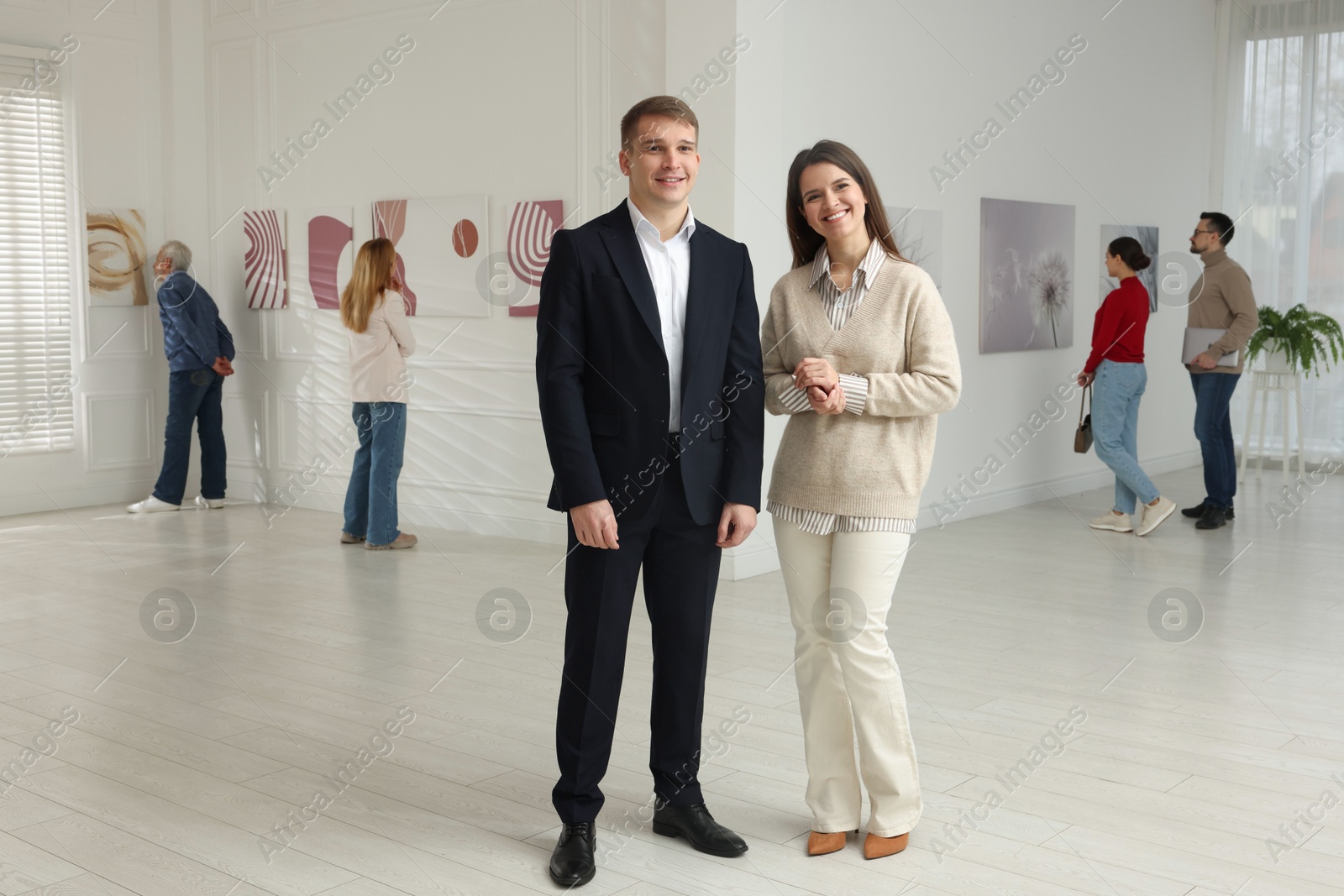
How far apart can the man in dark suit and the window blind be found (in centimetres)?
679

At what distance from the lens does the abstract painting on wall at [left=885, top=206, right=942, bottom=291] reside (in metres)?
7.16

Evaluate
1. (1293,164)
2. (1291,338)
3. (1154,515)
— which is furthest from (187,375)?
(1293,164)

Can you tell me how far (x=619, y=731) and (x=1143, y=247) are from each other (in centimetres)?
731

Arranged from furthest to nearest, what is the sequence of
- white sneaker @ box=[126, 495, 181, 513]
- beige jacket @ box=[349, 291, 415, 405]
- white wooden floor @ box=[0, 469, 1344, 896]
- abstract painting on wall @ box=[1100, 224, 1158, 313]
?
abstract painting on wall @ box=[1100, 224, 1158, 313] < white sneaker @ box=[126, 495, 181, 513] < beige jacket @ box=[349, 291, 415, 405] < white wooden floor @ box=[0, 469, 1344, 896]

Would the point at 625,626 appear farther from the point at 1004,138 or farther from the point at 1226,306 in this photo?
the point at 1004,138

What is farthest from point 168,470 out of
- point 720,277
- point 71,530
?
point 720,277

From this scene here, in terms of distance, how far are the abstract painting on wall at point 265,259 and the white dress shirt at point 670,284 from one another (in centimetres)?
613

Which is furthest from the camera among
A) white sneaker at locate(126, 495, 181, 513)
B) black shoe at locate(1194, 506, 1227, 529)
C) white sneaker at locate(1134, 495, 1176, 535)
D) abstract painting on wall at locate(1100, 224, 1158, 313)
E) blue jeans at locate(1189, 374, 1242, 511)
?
abstract painting on wall at locate(1100, 224, 1158, 313)

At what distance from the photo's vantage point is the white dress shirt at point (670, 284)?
108 inches

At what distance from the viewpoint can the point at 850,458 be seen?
277 centimetres

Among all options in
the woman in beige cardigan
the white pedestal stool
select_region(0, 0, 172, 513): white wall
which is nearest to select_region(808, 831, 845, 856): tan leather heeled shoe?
the woman in beige cardigan

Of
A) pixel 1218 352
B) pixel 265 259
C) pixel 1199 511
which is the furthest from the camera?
pixel 265 259

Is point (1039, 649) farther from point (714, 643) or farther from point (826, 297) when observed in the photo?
point (826, 297)

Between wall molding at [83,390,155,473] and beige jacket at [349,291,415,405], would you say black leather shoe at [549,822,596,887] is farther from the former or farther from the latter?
wall molding at [83,390,155,473]
